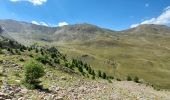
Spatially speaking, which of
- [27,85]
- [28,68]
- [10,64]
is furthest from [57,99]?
[10,64]

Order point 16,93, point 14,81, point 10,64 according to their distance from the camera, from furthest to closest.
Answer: point 10,64 → point 14,81 → point 16,93

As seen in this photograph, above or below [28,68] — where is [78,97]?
below

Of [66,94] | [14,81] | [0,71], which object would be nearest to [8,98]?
[66,94]

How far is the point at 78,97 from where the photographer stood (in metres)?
28.8

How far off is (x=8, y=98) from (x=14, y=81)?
407 inches

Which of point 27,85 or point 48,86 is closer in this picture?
point 27,85

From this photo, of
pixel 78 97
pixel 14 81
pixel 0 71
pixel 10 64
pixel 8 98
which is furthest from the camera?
pixel 10 64

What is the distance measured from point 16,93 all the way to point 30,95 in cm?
119

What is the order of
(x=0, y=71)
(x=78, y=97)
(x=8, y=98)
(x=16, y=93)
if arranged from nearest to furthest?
(x=8, y=98) < (x=16, y=93) < (x=78, y=97) < (x=0, y=71)

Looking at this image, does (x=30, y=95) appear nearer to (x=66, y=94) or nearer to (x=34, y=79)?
(x=66, y=94)

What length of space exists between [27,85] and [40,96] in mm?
5013

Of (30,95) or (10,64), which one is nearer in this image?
(30,95)

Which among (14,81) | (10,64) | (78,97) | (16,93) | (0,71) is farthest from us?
(10,64)

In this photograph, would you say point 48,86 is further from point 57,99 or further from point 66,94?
point 57,99
